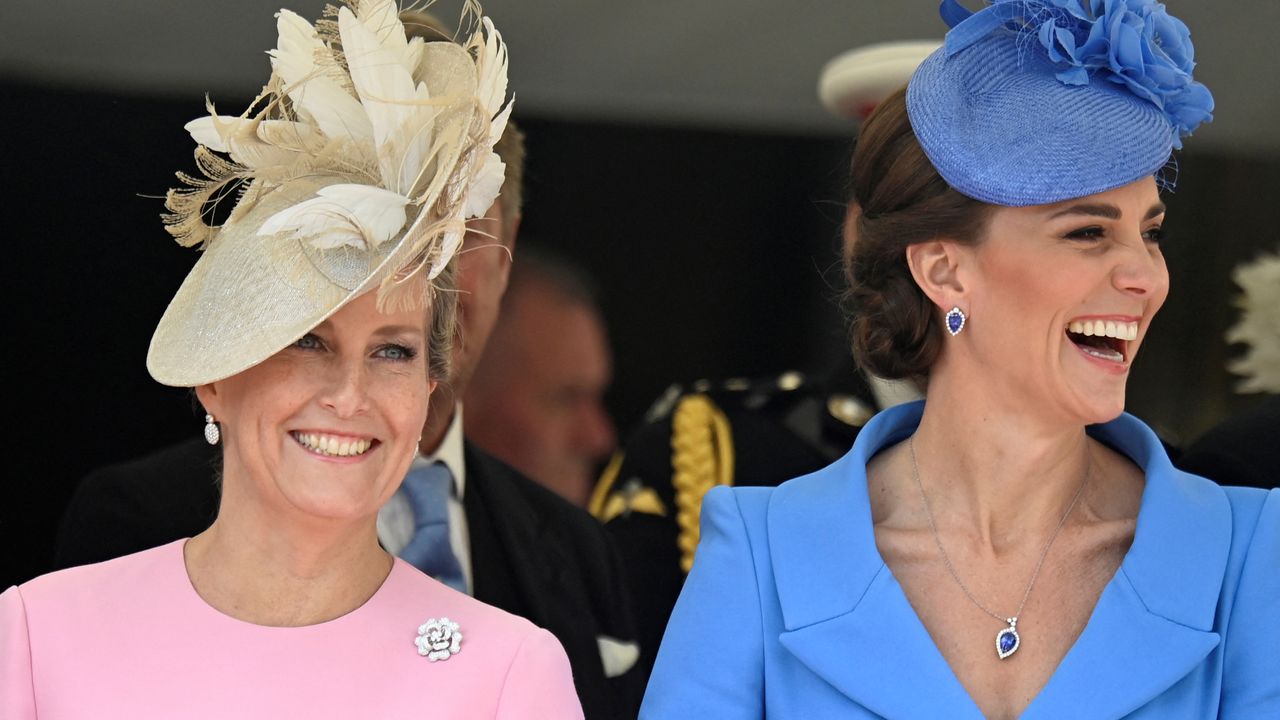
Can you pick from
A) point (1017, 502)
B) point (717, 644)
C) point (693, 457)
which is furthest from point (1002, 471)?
point (693, 457)

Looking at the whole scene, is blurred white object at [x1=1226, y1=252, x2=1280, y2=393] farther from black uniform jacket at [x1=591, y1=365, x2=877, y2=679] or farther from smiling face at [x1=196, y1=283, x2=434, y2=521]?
smiling face at [x1=196, y1=283, x2=434, y2=521]

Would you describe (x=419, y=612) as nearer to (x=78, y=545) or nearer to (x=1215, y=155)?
(x=78, y=545)

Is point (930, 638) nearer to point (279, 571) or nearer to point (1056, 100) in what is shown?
point (1056, 100)

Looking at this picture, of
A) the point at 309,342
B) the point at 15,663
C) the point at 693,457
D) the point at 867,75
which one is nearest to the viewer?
the point at 15,663

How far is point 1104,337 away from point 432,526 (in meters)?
1.40

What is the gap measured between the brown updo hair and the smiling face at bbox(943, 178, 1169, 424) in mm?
82

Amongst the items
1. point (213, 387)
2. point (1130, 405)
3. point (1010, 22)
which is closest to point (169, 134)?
point (213, 387)

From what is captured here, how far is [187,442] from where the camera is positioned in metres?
3.32

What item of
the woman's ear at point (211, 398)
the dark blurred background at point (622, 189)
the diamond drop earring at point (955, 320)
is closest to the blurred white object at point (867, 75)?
the dark blurred background at point (622, 189)

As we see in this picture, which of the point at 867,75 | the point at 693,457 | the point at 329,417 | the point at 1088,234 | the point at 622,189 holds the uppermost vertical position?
the point at 1088,234

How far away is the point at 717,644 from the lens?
254cm

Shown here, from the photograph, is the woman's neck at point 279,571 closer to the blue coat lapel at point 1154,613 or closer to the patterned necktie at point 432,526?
the patterned necktie at point 432,526

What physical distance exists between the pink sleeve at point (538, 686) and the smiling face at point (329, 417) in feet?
1.02

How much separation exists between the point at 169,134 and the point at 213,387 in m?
1.07
